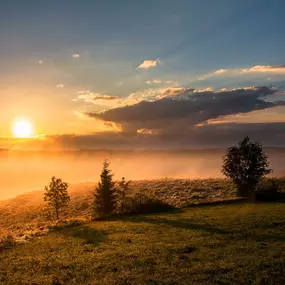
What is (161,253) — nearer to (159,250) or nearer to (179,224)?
(159,250)

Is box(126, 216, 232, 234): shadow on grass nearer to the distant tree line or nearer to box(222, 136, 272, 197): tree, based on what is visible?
the distant tree line

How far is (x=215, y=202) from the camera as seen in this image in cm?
6588

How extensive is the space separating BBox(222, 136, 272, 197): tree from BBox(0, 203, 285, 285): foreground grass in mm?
33216

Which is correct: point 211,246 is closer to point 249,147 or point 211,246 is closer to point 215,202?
point 215,202

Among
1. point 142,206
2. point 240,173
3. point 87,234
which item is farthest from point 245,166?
point 87,234

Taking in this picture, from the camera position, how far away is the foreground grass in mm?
25125

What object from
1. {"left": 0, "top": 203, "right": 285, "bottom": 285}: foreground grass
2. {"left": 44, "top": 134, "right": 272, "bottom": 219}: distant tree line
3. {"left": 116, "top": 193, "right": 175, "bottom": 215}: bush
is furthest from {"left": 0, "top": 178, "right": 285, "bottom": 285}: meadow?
{"left": 44, "top": 134, "right": 272, "bottom": 219}: distant tree line

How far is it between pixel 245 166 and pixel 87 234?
2115 inches

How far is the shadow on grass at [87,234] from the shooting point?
3963 centimetres

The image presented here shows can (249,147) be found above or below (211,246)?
above

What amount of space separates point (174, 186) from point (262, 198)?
175 ft

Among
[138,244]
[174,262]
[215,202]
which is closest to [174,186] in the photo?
[215,202]

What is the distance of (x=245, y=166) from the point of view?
8312 cm

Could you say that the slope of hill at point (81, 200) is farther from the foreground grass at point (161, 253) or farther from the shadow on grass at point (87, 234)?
the foreground grass at point (161, 253)
